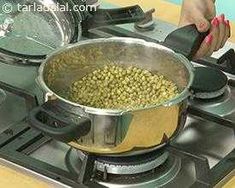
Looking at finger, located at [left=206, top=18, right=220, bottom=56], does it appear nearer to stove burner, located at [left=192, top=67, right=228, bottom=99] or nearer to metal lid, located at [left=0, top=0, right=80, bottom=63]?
stove burner, located at [left=192, top=67, right=228, bottom=99]

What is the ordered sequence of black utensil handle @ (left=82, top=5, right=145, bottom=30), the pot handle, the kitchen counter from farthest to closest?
the kitchen counter
black utensil handle @ (left=82, top=5, right=145, bottom=30)
the pot handle

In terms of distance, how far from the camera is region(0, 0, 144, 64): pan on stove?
0.97m

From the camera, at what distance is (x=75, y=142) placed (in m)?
0.72

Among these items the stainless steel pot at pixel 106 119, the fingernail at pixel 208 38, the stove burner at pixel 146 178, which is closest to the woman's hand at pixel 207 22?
the fingernail at pixel 208 38

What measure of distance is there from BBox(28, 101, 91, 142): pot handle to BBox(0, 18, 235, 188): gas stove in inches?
2.6

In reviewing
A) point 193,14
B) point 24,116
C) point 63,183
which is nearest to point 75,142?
point 63,183

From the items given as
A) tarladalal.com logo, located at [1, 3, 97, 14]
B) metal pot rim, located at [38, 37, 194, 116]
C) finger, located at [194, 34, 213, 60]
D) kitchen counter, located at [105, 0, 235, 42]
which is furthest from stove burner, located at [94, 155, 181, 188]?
kitchen counter, located at [105, 0, 235, 42]

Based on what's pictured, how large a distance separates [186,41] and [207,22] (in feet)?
0.23

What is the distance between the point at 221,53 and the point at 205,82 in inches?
5.6

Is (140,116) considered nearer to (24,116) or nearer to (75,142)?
(75,142)

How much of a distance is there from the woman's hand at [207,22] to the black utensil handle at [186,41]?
0.04 feet

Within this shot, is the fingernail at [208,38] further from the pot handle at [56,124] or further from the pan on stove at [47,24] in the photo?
the pot handle at [56,124]

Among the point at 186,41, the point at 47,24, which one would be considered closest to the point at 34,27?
the point at 47,24

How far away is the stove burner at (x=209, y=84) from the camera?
0.91 meters
